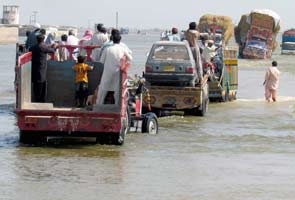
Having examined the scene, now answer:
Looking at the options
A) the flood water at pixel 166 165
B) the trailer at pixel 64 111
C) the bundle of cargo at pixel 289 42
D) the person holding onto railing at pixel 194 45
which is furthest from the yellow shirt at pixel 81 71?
the bundle of cargo at pixel 289 42

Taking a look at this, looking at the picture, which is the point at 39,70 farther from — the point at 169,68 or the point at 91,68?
the point at 169,68

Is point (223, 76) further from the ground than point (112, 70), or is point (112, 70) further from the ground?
point (112, 70)

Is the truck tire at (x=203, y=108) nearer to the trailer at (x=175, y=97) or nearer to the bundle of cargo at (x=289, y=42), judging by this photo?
the trailer at (x=175, y=97)

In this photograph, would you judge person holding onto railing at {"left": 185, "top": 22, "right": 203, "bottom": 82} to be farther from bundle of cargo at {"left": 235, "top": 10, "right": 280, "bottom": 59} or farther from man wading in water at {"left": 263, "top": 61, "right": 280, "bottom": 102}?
bundle of cargo at {"left": 235, "top": 10, "right": 280, "bottom": 59}

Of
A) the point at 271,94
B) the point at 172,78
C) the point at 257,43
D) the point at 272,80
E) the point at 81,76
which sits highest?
the point at 81,76

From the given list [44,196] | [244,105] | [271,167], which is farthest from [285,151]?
[244,105]

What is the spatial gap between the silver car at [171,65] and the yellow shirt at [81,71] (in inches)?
217

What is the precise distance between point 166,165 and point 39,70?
372cm

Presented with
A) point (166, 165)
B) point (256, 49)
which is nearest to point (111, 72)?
point (166, 165)

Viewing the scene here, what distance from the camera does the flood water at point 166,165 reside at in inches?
453

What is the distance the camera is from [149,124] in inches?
695

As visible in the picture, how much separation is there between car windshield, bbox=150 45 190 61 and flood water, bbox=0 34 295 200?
168 centimetres

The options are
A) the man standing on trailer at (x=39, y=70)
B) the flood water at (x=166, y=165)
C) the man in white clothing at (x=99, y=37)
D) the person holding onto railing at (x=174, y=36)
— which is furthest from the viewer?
the person holding onto railing at (x=174, y=36)

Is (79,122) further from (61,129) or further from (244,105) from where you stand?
(244,105)
